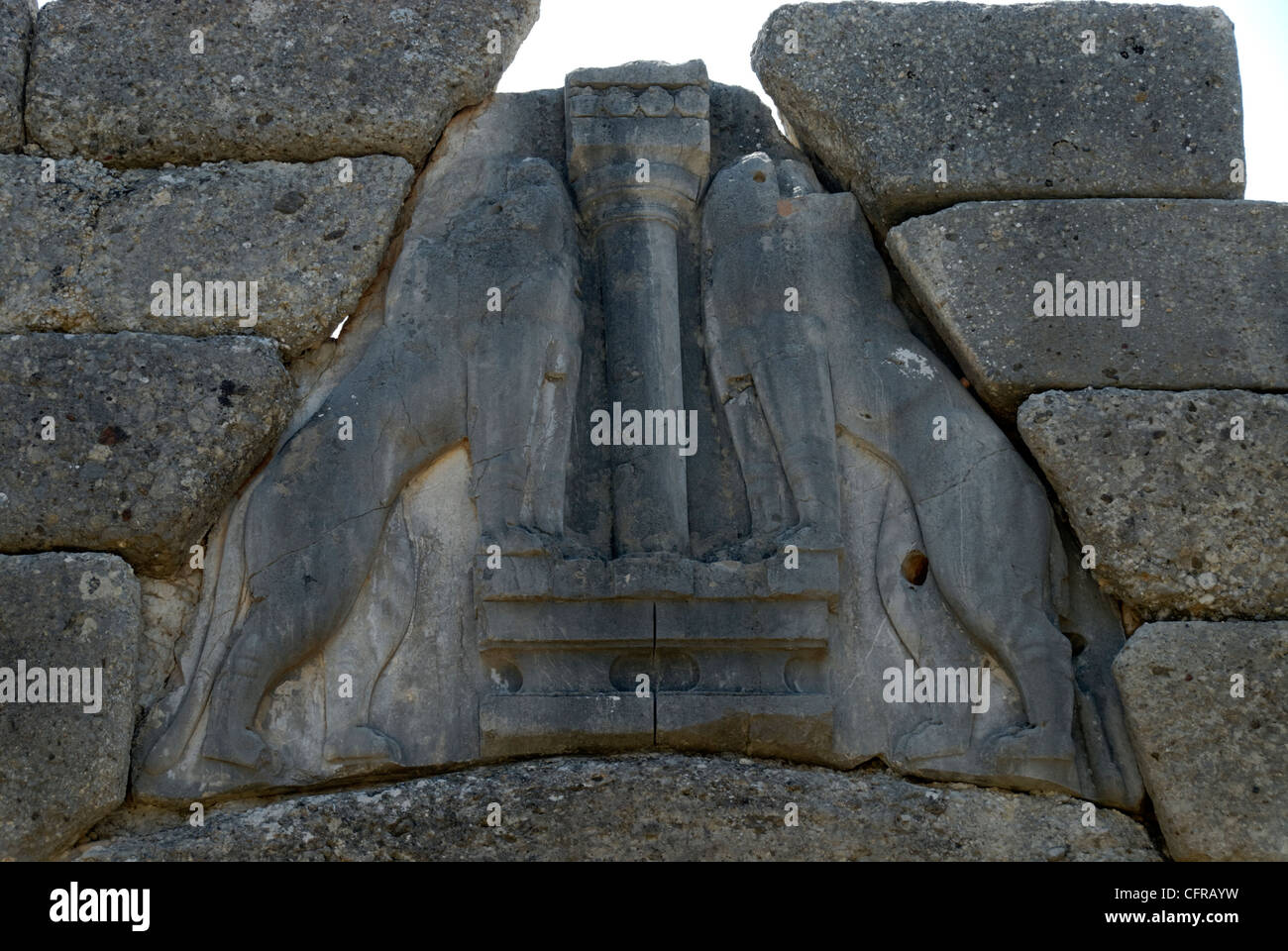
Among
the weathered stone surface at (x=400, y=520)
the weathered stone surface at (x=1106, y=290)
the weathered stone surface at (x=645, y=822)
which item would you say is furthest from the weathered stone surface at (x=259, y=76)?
the weathered stone surface at (x=645, y=822)

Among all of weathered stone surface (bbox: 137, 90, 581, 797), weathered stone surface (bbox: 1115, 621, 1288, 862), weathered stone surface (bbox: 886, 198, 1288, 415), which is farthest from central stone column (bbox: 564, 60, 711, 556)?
weathered stone surface (bbox: 1115, 621, 1288, 862)

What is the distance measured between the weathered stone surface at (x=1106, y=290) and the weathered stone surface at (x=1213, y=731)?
2.78ft

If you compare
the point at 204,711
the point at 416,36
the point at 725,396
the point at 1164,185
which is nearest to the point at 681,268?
the point at 725,396

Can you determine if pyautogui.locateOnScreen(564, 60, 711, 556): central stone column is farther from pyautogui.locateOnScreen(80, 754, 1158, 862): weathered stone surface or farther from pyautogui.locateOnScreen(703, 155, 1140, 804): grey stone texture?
pyautogui.locateOnScreen(80, 754, 1158, 862): weathered stone surface

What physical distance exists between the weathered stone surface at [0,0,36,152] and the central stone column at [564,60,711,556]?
1.78 meters

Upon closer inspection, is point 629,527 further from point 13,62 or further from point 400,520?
point 13,62

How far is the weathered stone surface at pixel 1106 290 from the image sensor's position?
6195mm

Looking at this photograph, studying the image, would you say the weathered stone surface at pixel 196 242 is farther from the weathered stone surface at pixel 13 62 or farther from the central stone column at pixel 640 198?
the central stone column at pixel 640 198

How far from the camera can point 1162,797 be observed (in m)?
5.69

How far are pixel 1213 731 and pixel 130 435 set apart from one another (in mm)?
3287

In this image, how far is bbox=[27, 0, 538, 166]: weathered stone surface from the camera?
645 centimetres

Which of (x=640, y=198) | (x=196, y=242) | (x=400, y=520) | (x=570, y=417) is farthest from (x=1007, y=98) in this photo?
(x=196, y=242)

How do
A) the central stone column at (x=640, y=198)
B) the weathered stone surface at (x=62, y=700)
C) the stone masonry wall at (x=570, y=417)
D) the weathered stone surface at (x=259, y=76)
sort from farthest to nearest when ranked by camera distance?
the weathered stone surface at (x=259, y=76) < the central stone column at (x=640, y=198) < the stone masonry wall at (x=570, y=417) < the weathered stone surface at (x=62, y=700)

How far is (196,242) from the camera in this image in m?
6.27
